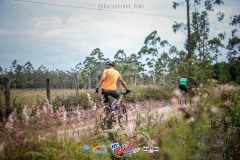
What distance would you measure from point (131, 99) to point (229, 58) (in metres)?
31.1

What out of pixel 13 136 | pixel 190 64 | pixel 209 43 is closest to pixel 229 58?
pixel 209 43

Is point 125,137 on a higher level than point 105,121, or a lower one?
lower

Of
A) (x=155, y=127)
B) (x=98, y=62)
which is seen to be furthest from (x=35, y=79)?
(x=98, y=62)

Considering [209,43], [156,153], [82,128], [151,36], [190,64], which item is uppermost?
[151,36]

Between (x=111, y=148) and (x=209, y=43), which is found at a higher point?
(x=209, y=43)

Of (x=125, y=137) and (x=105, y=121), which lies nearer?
(x=125, y=137)

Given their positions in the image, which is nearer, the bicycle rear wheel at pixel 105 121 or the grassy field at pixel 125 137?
the grassy field at pixel 125 137

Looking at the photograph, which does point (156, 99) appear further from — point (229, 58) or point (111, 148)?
point (229, 58)

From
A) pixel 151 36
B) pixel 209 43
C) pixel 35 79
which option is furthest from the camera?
pixel 151 36

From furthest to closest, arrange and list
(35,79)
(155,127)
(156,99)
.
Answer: (35,79) < (156,99) < (155,127)

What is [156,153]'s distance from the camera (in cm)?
512

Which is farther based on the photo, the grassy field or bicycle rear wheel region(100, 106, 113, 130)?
bicycle rear wheel region(100, 106, 113, 130)

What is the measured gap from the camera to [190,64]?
21.3 meters

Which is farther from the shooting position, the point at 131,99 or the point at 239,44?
the point at 239,44
